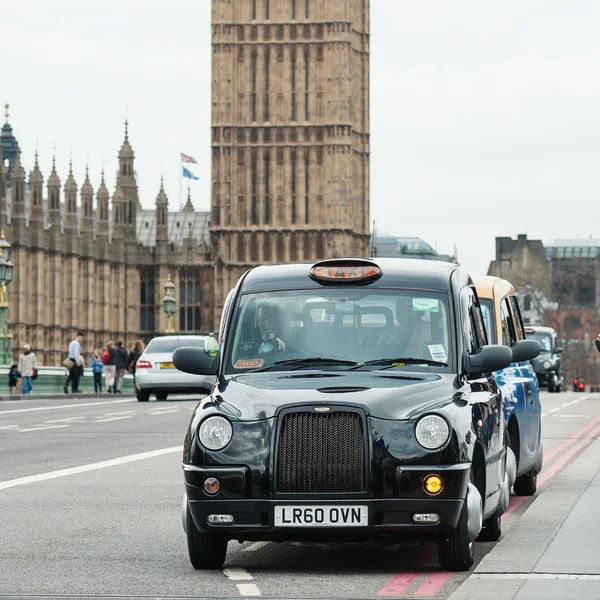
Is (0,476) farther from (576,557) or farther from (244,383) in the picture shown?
(576,557)

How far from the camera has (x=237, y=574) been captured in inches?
333

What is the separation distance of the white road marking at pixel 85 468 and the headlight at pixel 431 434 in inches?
241

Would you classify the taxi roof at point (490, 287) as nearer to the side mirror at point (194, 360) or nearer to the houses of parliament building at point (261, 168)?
the side mirror at point (194, 360)

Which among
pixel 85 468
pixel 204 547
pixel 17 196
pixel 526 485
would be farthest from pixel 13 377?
pixel 17 196

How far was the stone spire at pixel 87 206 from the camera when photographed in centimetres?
8562

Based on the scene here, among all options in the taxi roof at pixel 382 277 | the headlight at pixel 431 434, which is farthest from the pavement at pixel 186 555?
the taxi roof at pixel 382 277

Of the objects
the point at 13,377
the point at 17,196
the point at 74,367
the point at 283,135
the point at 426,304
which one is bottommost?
the point at 13,377

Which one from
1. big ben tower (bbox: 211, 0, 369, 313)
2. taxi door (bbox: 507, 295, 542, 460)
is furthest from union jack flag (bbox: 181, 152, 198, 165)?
taxi door (bbox: 507, 295, 542, 460)

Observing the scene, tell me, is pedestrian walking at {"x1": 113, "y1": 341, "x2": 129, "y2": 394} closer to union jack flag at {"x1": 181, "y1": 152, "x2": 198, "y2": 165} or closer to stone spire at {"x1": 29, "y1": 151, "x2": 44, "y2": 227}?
stone spire at {"x1": 29, "y1": 151, "x2": 44, "y2": 227}

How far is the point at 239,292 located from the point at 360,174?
85996 millimetres

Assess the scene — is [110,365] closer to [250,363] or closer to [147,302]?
[250,363]

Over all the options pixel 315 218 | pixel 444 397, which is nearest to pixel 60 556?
pixel 444 397

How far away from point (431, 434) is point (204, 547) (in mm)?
1345

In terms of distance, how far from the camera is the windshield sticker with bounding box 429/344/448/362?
8.99 m
